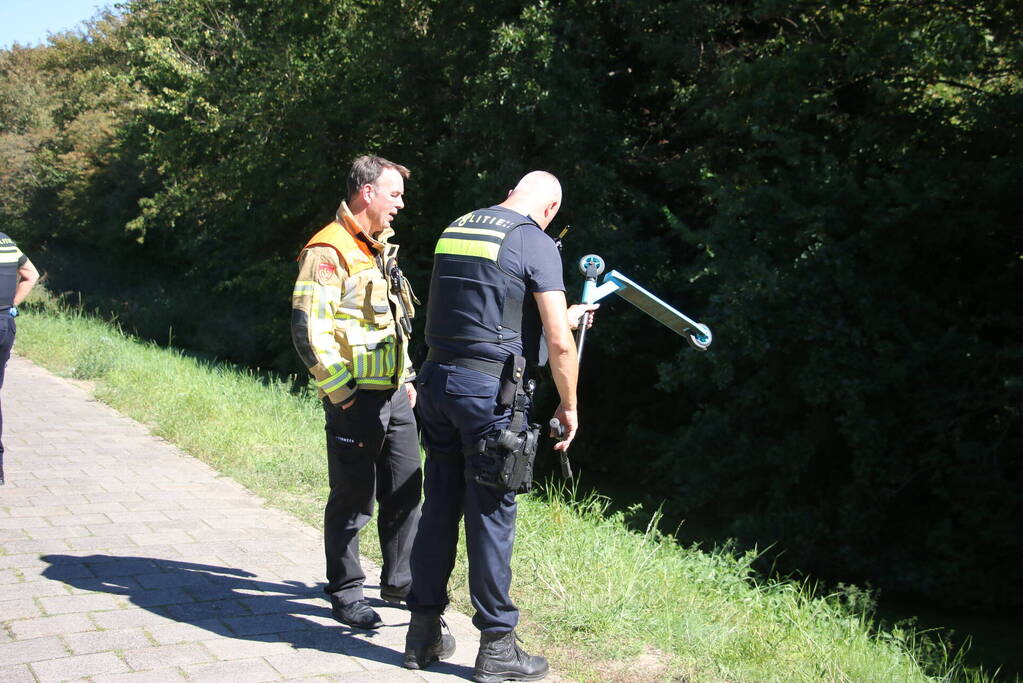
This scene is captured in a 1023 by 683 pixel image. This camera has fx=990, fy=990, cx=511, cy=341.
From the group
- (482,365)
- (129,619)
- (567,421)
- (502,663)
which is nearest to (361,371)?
(482,365)

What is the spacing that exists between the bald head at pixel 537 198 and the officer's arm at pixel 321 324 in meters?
0.75

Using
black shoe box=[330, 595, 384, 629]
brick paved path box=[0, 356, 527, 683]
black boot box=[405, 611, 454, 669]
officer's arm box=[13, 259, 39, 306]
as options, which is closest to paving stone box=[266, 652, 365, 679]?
brick paved path box=[0, 356, 527, 683]

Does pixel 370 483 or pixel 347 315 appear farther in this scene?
pixel 370 483

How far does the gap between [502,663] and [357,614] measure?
79cm

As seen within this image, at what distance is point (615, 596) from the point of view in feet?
13.9

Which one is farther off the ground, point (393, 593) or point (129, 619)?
point (393, 593)

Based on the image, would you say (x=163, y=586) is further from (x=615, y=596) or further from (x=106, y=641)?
(x=615, y=596)

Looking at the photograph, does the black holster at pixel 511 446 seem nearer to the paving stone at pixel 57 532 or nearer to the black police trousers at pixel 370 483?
the black police trousers at pixel 370 483

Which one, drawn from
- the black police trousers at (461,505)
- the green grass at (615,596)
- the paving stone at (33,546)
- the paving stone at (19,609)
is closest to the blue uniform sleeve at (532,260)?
the black police trousers at (461,505)

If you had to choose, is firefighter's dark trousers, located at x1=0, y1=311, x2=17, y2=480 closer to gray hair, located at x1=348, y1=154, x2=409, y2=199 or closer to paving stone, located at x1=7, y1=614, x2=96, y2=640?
paving stone, located at x1=7, y1=614, x2=96, y2=640

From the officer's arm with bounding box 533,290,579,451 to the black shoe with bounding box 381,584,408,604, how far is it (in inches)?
46.1

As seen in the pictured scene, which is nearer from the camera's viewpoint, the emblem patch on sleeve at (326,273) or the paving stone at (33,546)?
the emblem patch on sleeve at (326,273)

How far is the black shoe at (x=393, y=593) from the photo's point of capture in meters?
4.20

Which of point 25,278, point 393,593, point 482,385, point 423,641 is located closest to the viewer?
point 482,385
